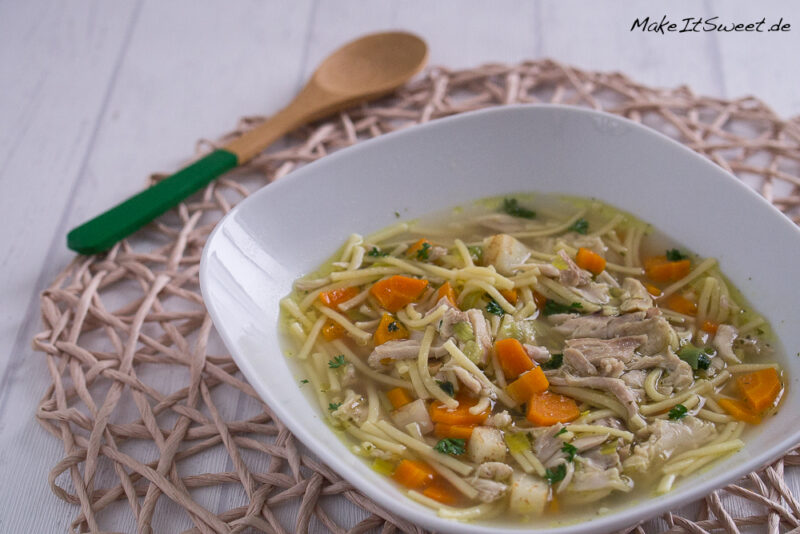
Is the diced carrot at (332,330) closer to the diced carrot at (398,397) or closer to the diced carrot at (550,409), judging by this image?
the diced carrot at (398,397)

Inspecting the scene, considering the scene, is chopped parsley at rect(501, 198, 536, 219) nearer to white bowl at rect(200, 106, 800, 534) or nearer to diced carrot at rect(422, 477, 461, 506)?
white bowl at rect(200, 106, 800, 534)

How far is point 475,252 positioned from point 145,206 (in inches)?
73.4

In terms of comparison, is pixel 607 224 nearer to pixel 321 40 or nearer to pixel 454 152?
pixel 454 152

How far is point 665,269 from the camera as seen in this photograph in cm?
369

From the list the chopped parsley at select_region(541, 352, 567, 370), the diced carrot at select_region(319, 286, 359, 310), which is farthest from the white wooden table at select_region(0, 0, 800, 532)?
the chopped parsley at select_region(541, 352, 567, 370)

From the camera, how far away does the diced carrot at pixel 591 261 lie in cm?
371

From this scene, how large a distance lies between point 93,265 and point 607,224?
272cm

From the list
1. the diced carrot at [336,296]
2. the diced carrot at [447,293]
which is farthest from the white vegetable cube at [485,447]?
the diced carrot at [336,296]

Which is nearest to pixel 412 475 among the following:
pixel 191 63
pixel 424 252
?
pixel 424 252

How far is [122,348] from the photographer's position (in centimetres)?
372

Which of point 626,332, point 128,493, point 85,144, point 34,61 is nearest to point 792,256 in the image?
point 626,332

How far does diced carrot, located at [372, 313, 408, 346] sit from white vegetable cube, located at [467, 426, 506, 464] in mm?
659

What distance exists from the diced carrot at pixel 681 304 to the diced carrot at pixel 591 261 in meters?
0.34

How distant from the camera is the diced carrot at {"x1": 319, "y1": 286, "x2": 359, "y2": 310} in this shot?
12.0 feet
